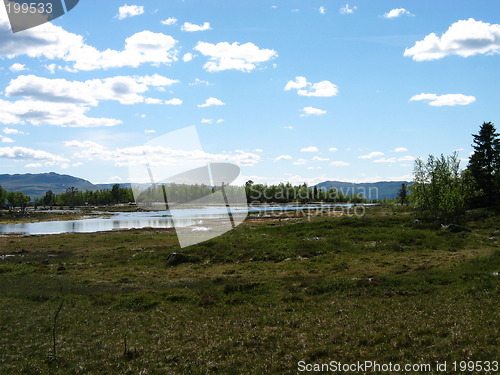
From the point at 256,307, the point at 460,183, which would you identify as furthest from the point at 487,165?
the point at 256,307

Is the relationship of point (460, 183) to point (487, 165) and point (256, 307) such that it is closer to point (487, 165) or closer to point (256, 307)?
point (487, 165)

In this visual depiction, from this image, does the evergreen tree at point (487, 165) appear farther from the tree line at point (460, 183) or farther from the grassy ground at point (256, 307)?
the grassy ground at point (256, 307)

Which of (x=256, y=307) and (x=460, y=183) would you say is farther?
(x=460, y=183)

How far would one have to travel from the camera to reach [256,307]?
25.8 metres

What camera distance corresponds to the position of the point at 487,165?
9275cm

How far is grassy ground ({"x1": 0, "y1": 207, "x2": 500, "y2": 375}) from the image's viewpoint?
54.1ft

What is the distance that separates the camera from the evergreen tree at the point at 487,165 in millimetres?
92188

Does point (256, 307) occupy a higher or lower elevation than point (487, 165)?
lower

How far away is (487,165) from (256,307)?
90.3 meters

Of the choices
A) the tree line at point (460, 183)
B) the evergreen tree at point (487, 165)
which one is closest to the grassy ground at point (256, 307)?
the tree line at point (460, 183)

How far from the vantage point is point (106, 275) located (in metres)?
40.6

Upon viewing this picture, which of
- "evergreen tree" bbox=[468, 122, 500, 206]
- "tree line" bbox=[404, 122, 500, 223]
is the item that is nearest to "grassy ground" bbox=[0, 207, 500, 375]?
"tree line" bbox=[404, 122, 500, 223]

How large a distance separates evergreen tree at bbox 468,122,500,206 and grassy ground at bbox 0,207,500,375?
1976 inches

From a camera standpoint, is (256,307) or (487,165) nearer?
(256,307)
